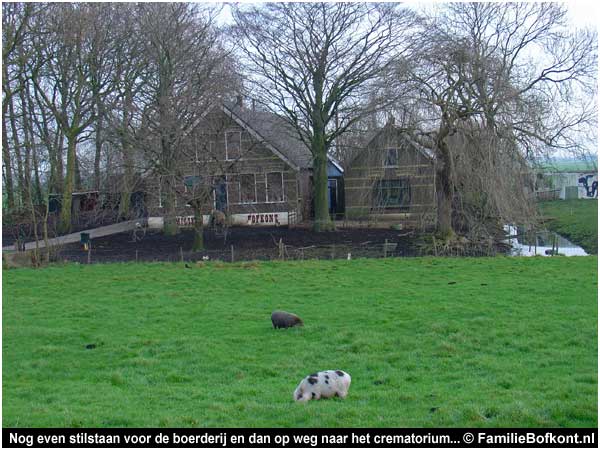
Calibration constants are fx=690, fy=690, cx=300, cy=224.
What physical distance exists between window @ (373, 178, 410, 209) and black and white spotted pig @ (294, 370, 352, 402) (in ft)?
69.2

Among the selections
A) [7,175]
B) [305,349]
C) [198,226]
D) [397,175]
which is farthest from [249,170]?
[305,349]

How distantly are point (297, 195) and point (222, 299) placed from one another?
22.7m

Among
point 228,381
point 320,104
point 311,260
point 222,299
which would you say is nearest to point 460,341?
point 228,381

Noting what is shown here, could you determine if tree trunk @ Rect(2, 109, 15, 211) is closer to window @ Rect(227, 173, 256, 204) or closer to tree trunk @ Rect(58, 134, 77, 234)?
tree trunk @ Rect(58, 134, 77, 234)

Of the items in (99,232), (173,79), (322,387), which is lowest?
(322,387)

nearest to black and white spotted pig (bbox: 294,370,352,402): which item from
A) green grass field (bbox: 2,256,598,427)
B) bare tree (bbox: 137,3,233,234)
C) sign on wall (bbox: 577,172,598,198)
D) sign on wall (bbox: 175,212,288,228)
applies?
green grass field (bbox: 2,256,598,427)

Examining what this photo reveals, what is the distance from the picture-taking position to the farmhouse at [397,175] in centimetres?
2639

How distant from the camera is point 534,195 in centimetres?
2556

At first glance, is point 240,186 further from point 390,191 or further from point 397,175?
point 397,175

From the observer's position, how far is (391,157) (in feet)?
87.6

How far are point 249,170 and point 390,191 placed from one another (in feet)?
20.4

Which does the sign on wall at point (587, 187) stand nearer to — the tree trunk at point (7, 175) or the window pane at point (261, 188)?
the window pane at point (261, 188)
